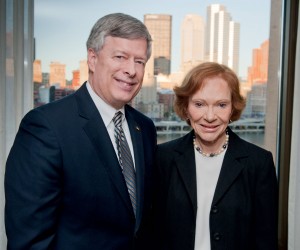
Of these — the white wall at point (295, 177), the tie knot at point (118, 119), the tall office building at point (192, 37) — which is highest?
the tall office building at point (192, 37)

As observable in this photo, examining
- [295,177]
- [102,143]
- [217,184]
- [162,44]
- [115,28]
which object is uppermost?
[162,44]

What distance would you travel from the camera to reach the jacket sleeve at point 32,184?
1096 mm

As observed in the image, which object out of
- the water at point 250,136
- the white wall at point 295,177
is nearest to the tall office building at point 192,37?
the water at point 250,136

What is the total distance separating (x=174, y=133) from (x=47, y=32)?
1.04 metres

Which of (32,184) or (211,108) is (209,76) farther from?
(32,184)

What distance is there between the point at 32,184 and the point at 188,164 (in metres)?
0.62

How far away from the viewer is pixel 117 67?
125 centimetres

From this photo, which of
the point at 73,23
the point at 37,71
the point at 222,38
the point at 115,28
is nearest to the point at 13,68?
the point at 37,71

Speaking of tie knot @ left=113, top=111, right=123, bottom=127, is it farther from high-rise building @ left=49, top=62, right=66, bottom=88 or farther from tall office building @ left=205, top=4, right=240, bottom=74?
tall office building @ left=205, top=4, right=240, bottom=74

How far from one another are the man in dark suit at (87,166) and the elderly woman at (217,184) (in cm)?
16

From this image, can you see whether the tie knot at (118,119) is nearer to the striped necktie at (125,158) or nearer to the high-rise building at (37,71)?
the striped necktie at (125,158)

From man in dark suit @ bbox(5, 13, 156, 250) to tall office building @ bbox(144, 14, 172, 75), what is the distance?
3.39 feet

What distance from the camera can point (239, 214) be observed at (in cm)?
136

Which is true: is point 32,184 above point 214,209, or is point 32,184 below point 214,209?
above
